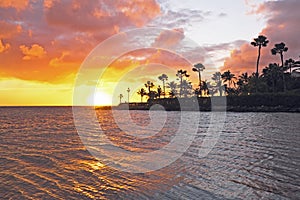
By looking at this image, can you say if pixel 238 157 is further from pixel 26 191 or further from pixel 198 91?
pixel 198 91

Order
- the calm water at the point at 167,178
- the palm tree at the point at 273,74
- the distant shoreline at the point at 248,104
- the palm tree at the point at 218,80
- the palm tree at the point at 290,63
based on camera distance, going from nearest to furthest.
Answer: the calm water at the point at 167,178
the distant shoreline at the point at 248,104
the palm tree at the point at 273,74
the palm tree at the point at 290,63
the palm tree at the point at 218,80

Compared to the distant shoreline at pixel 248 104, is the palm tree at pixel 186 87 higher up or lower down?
higher up

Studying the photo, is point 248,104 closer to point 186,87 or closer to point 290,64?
point 290,64

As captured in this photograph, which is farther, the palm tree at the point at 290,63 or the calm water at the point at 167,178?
the palm tree at the point at 290,63

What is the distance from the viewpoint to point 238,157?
17703 millimetres

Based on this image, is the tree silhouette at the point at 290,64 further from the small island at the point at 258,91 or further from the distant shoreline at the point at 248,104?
the distant shoreline at the point at 248,104

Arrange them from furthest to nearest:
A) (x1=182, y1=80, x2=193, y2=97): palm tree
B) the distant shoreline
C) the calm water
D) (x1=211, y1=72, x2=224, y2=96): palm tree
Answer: (x1=182, y1=80, x2=193, y2=97): palm tree < (x1=211, y1=72, x2=224, y2=96): palm tree < the distant shoreline < the calm water

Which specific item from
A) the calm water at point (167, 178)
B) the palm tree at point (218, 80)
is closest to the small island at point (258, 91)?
the palm tree at point (218, 80)

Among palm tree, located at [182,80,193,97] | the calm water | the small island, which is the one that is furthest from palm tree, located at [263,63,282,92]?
the calm water

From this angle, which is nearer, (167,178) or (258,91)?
(167,178)

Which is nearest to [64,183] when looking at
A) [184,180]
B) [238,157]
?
[184,180]

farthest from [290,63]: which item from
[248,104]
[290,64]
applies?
[248,104]

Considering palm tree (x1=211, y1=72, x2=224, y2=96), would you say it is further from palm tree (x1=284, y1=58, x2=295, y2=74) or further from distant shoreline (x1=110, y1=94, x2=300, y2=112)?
palm tree (x1=284, y1=58, x2=295, y2=74)

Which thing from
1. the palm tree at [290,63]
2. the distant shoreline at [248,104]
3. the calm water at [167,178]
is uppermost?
the palm tree at [290,63]
